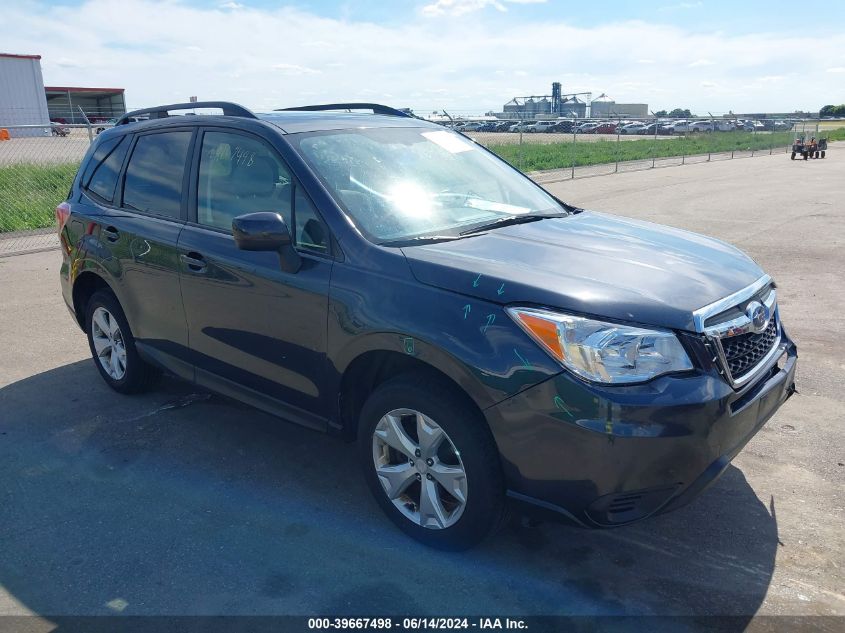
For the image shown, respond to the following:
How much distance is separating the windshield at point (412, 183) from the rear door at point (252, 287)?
0.22m

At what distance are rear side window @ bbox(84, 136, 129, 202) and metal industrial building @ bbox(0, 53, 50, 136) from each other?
4067 cm

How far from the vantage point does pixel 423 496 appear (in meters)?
3.23

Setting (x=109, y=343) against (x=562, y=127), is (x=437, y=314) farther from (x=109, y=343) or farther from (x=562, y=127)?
(x=562, y=127)

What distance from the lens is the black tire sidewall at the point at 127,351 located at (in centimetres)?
487

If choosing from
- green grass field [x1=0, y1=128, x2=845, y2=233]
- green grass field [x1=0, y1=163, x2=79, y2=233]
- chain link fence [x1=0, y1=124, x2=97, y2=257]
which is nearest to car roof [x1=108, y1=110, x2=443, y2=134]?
chain link fence [x1=0, y1=124, x2=97, y2=257]

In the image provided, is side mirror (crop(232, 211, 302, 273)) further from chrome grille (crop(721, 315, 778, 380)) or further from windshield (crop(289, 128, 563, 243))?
chrome grille (crop(721, 315, 778, 380))

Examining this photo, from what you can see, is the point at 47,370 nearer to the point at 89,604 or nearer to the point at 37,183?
the point at 89,604

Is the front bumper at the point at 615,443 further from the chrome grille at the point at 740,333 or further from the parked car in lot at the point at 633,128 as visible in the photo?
the parked car in lot at the point at 633,128

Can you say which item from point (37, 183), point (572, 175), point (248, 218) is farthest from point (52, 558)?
point (572, 175)

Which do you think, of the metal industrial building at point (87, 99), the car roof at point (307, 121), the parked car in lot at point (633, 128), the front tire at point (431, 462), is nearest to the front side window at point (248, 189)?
the car roof at point (307, 121)

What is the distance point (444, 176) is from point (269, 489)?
→ 191 cm

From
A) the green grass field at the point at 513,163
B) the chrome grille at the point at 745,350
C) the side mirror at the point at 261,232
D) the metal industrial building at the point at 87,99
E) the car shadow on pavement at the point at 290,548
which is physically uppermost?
the metal industrial building at the point at 87,99

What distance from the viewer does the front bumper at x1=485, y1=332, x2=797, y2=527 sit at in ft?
8.67

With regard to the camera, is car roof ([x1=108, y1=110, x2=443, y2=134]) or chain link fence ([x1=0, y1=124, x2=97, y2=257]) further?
chain link fence ([x1=0, y1=124, x2=97, y2=257])
